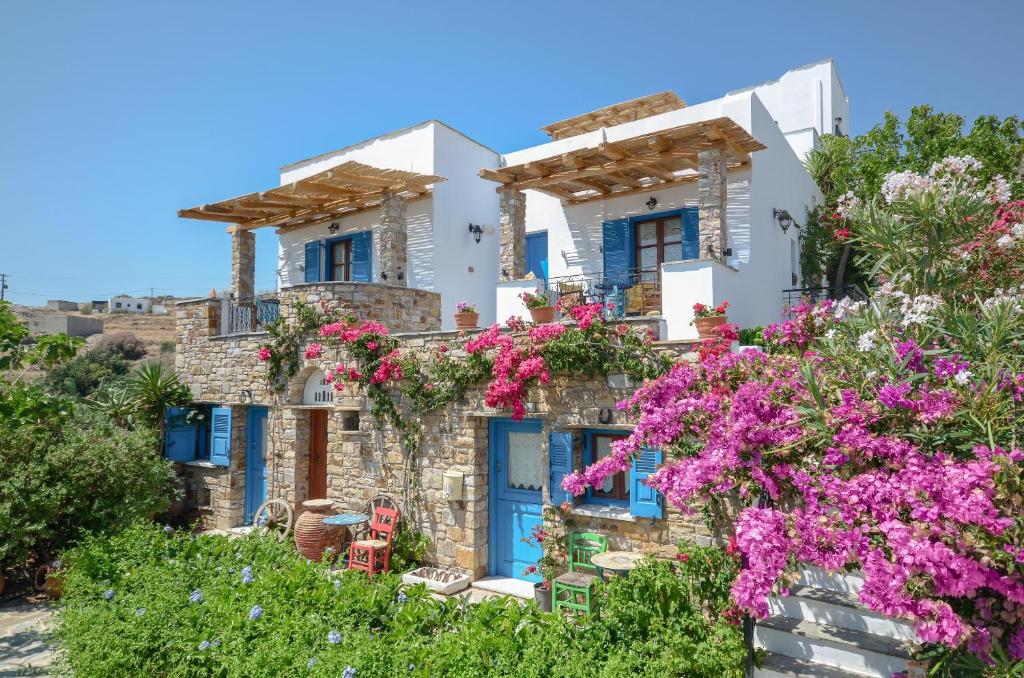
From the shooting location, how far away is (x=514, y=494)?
8523 millimetres

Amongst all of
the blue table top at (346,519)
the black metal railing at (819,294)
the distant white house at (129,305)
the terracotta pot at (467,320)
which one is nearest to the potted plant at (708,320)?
the terracotta pot at (467,320)

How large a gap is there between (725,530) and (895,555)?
3.42 meters

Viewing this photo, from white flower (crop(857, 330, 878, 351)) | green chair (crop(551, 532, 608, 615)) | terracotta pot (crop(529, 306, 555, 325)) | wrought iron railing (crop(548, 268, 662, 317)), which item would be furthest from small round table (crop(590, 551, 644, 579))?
wrought iron railing (crop(548, 268, 662, 317))

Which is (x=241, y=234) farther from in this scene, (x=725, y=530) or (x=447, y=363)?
(x=725, y=530)

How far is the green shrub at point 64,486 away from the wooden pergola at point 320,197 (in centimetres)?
552

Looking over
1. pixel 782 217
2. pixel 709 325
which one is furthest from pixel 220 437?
pixel 782 217

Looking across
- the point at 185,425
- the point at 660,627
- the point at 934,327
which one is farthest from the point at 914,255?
the point at 185,425

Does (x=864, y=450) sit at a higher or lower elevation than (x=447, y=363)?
lower

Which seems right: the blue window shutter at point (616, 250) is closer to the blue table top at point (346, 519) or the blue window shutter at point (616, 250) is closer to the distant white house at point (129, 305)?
the blue table top at point (346, 519)

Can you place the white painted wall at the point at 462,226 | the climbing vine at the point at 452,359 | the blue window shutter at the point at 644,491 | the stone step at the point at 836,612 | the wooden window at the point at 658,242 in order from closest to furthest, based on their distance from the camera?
the stone step at the point at 836,612, the blue window shutter at the point at 644,491, the climbing vine at the point at 452,359, the wooden window at the point at 658,242, the white painted wall at the point at 462,226

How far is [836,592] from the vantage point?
17.9 ft

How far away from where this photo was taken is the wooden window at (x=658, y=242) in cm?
1055

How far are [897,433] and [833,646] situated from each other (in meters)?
2.22

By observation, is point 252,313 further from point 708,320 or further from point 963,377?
point 963,377
